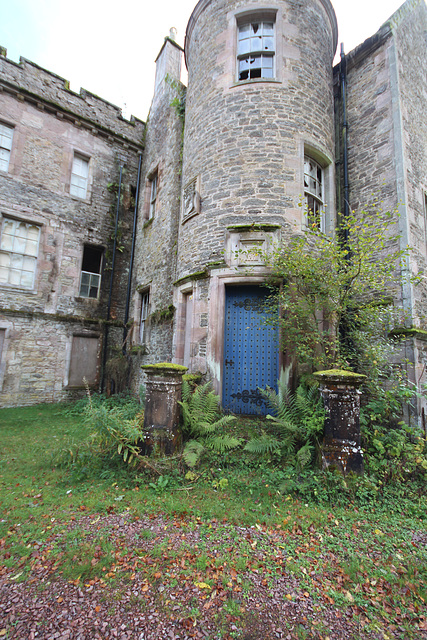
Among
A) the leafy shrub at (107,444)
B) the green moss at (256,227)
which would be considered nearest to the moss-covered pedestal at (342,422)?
the leafy shrub at (107,444)

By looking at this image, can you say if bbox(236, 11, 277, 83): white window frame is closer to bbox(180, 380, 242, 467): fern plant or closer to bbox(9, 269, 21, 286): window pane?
bbox(180, 380, 242, 467): fern plant

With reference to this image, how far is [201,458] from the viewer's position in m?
4.44

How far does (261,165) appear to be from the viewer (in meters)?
6.92

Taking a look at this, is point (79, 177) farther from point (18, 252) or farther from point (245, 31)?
point (245, 31)

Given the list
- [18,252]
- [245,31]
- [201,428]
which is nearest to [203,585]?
[201,428]

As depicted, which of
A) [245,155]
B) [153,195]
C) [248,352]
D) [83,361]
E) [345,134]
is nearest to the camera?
[248,352]

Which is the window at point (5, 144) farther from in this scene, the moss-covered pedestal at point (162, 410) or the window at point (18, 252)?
the moss-covered pedestal at point (162, 410)

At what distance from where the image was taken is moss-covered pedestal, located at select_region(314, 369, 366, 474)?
3.79m

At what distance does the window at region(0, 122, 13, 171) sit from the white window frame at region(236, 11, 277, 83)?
7.80 meters

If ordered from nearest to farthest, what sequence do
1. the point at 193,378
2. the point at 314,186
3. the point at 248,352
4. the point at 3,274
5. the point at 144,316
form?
1. the point at 193,378
2. the point at 248,352
3. the point at 314,186
4. the point at 3,274
5. the point at 144,316

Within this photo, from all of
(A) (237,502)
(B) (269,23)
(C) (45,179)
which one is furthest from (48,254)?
(A) (237,502)

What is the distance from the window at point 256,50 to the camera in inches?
Result: 300

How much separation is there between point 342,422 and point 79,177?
12155 mm

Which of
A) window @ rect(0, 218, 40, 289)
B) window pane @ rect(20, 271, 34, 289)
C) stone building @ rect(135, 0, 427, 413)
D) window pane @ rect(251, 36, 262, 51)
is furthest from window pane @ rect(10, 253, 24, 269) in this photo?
window pane @ rect(251, 36, 262, 51)
